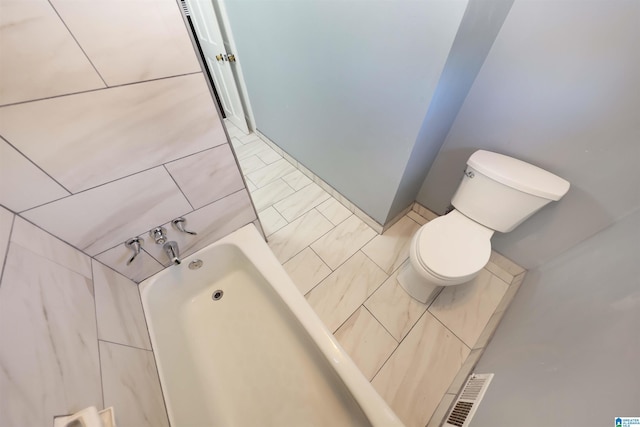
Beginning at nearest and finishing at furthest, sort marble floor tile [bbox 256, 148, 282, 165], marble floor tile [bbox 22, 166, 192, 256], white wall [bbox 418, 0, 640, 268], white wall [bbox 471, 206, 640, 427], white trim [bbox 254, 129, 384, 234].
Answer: white wall [bbox 471, 206, 640, 427]
marble floor tile [bbox 22, 166, 192, 256]
white wall [bbox 418, 0, 640, 268]
white trim [bbox 254, 129, 384, 234]
marble floor tile [bbox 256, 148, 282, 165]

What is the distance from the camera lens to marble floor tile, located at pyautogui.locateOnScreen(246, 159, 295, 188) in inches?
78.8

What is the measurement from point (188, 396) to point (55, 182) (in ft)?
2.98

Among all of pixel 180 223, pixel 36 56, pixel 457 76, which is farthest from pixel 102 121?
pixel 457 76

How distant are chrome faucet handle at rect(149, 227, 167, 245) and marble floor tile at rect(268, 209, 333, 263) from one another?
2.24 feet

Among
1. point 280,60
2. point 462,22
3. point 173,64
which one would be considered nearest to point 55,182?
point 173,64

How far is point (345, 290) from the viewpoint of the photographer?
132 centimetres

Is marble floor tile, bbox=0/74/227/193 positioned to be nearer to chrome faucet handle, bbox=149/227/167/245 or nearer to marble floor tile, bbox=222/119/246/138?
chrome faucet handle, bbox=149/227/167/245

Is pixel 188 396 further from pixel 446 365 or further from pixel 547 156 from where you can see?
pixel 547 156

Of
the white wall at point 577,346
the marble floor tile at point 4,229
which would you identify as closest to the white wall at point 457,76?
the white wall at point 577,346

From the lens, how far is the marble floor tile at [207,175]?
0.84 metres

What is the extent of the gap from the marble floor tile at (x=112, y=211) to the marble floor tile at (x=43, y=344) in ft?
0.41

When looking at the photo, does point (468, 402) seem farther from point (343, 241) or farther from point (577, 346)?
point (343, 241)

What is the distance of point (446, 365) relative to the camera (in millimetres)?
1066

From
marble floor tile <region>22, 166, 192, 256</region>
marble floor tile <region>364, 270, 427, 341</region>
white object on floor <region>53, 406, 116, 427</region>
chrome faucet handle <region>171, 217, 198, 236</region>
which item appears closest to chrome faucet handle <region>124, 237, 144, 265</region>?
marble floor tile <region>22, 166, 192, 256</region>
